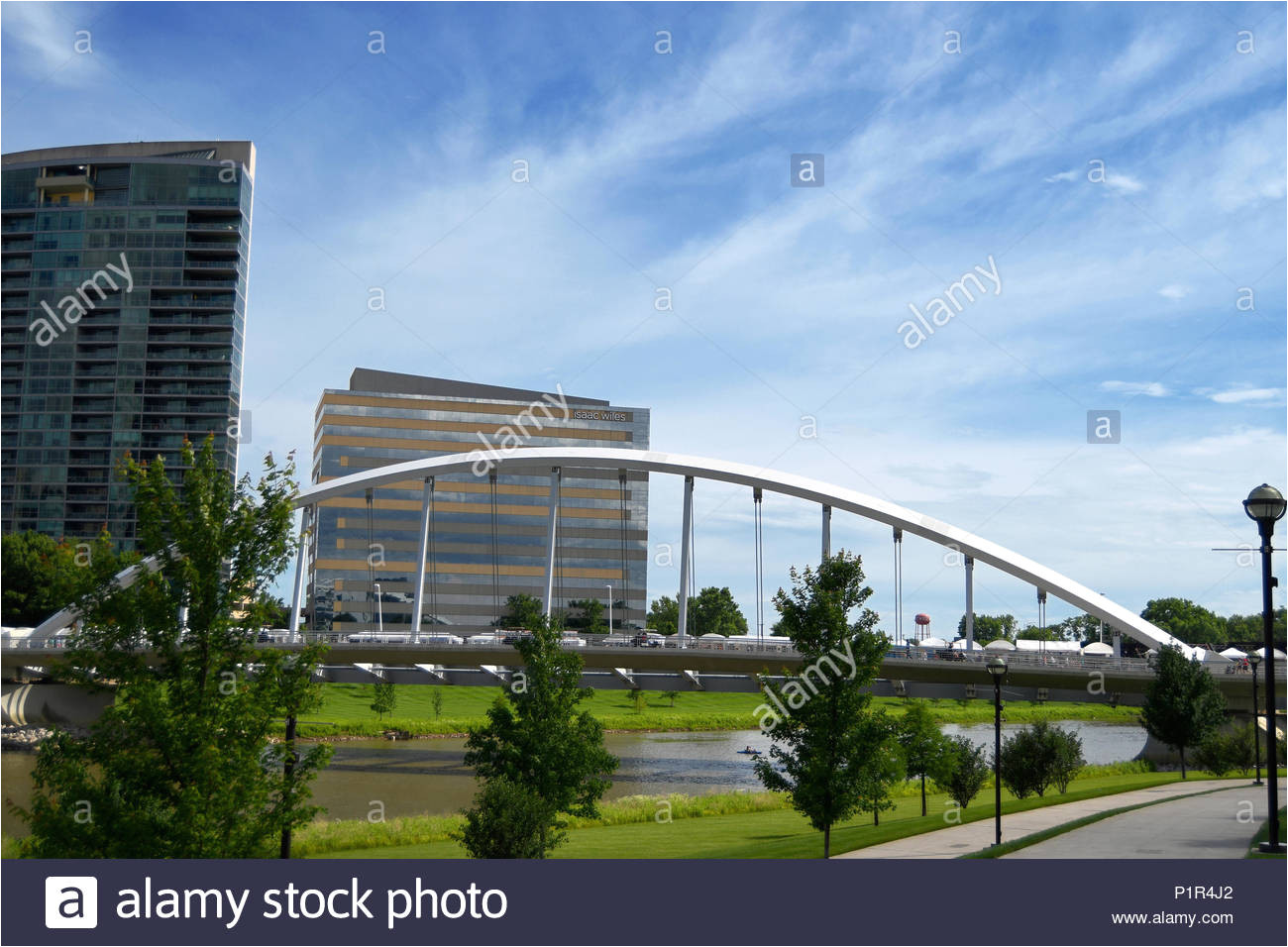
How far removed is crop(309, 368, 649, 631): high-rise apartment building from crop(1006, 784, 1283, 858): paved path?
79.2 meters

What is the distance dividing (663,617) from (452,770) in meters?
86.4

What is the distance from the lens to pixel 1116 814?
2183 cm

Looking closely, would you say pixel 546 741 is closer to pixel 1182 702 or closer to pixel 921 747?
pixel 921 747

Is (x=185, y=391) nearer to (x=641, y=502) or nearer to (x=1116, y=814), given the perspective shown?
(x=641, y=502)

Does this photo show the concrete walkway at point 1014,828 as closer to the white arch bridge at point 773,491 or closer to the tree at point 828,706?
the tree at point 828,706

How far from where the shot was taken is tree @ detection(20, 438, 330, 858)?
11.8 m

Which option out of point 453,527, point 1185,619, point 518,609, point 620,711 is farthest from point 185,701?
point 1185,619

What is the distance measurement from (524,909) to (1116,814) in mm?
16366

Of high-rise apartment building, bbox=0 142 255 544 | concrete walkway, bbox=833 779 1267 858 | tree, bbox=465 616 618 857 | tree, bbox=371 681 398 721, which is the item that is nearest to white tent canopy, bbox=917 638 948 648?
tree, bbox=371 681 398 721

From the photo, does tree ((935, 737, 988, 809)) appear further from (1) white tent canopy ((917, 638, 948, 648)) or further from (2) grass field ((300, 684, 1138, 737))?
(2) grass field ((300, 684, 1138, 737))

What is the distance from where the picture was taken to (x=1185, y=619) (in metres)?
142

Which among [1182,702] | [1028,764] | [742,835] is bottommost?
[742,835]

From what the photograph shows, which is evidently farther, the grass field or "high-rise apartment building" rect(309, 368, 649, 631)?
"high-rise apartment building" rect(309, 368, 649, 631)

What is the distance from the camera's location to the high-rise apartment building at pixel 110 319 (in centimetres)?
11125
